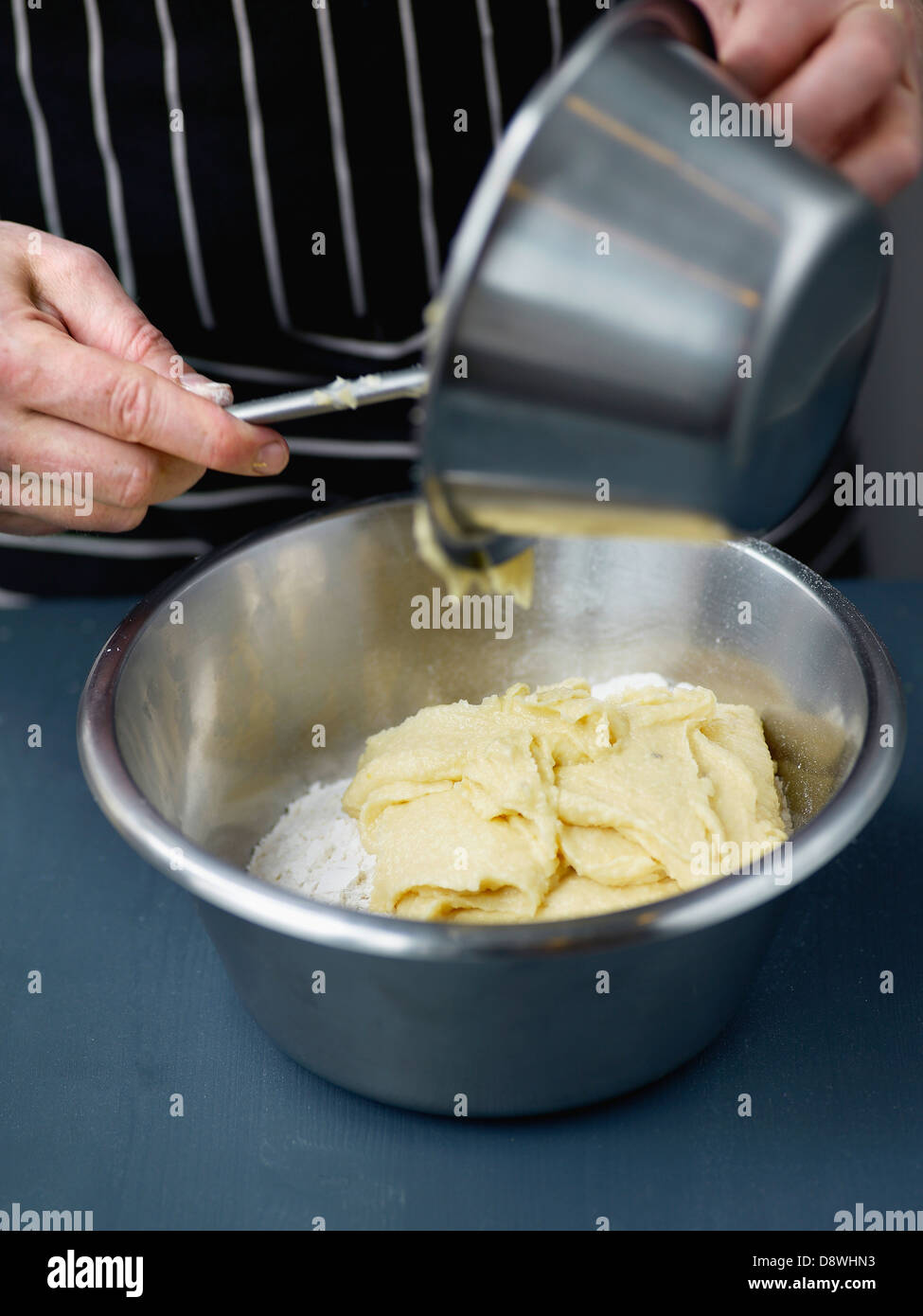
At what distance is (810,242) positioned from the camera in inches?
26.6

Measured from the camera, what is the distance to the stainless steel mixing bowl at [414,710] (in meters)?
0.78

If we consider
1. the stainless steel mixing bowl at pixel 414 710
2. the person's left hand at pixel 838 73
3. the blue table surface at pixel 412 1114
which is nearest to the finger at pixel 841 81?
the person's left hand at pixel 838 73

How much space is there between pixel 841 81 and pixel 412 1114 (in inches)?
31.4

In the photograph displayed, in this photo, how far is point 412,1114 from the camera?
948mm

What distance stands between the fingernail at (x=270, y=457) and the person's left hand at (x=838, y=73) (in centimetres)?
43

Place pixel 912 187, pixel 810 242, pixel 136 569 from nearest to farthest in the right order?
pixel 810 242
pixel 136 569
pixel 912 187

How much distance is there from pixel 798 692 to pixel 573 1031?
42cm

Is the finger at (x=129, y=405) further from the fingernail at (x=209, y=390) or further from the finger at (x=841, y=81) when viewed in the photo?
the finger at (x=841, y=81)

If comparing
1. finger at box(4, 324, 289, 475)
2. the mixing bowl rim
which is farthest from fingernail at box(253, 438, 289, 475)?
the mixing bowl rim

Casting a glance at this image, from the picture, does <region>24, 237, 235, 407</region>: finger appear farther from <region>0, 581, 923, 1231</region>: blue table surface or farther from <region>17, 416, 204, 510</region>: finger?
<region>0, 581, 923, 1231</region>: blue table surface

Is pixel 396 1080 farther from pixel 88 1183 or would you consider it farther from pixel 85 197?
pixel 85 197

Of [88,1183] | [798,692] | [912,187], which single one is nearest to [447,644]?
[798,692]

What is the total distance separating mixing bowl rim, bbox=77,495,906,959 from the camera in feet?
2.46

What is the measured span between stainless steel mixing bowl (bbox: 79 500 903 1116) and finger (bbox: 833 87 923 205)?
0.34 metres
